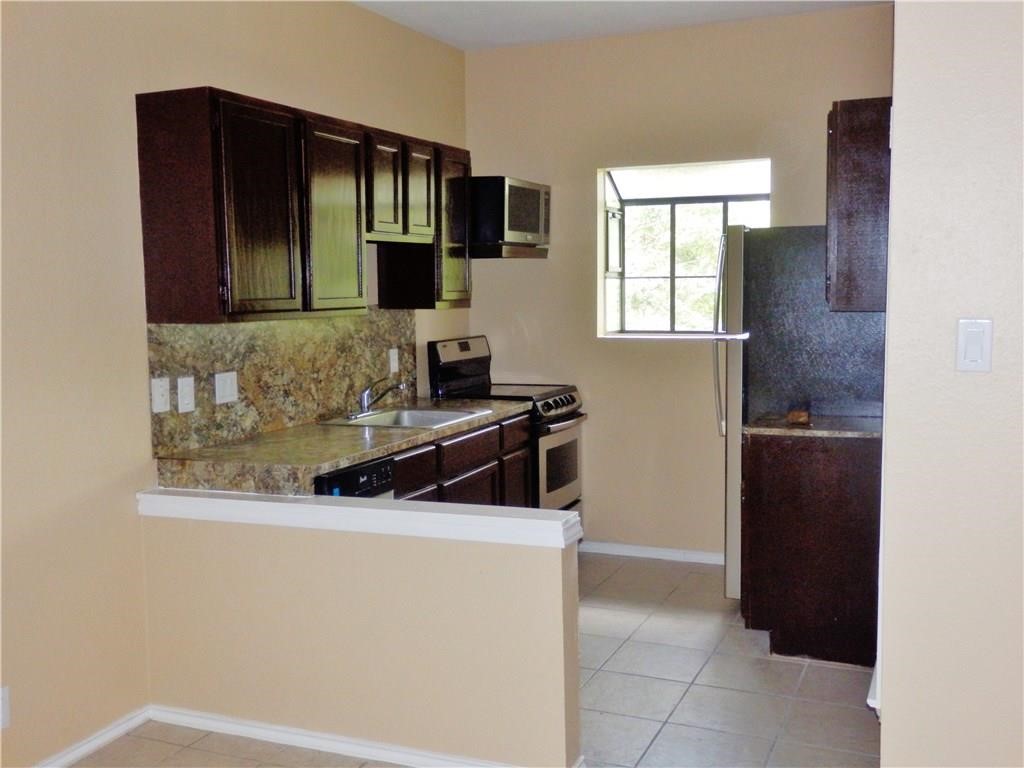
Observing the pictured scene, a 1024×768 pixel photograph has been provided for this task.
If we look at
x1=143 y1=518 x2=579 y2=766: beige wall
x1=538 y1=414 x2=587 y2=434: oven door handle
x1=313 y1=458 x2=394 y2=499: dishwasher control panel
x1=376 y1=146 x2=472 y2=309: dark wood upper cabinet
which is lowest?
x1=143 y1=518 x2=579 y2=766: beige wall

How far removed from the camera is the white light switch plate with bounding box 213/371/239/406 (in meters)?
3.64

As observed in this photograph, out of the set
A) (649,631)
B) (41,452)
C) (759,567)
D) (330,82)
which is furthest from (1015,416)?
(330,82)

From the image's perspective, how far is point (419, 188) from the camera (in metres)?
4.43

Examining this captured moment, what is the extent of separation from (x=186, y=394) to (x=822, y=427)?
2327 millimetres

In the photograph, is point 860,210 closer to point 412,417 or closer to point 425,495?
point 425,495

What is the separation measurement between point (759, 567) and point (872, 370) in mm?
945

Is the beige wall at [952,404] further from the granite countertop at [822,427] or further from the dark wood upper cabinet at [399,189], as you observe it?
the dark wood upper cabinet at [399,189]

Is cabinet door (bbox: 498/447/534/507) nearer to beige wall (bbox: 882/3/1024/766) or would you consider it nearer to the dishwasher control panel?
the dishwasher control panel

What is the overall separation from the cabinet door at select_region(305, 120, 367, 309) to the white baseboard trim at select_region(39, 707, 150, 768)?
1.52m

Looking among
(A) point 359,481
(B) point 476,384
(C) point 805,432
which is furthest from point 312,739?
(B) point 476,384

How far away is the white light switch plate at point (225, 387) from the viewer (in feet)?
11.9

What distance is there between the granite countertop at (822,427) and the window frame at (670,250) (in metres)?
1.37

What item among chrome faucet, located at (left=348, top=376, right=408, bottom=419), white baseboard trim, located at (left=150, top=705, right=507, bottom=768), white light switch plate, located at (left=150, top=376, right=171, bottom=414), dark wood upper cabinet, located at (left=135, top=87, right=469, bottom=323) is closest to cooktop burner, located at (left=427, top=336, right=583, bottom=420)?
chrome faucet, located at (left=348, top=376, right=408, bottom=419)

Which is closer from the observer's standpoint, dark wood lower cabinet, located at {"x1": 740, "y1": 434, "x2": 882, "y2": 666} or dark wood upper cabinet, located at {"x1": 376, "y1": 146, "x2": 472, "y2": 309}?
dark wood lower cabinet, located at {"x1": 740, "y1": 434, "x2": 882, "y2": 666}
